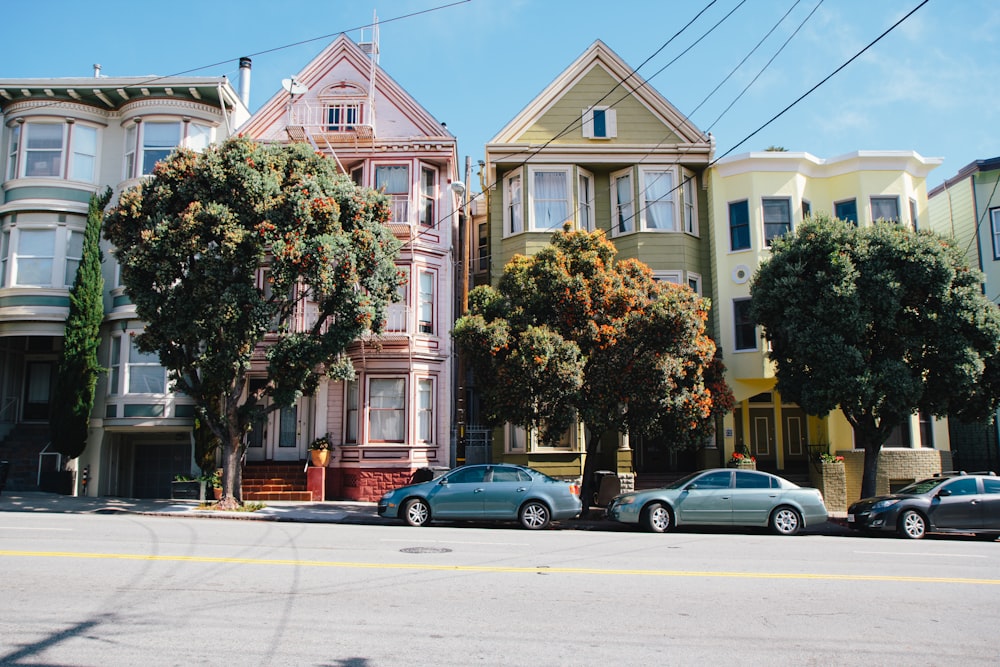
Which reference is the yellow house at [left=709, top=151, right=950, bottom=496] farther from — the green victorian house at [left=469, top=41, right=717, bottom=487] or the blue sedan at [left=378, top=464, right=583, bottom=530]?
the blue sedan at [left=378, top=464, right=583, bottom=530]

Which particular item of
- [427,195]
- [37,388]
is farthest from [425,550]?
[37,388]

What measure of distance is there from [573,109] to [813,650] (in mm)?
21589

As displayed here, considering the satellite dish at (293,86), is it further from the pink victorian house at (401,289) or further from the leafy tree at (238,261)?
the leafy tree at (238,261)

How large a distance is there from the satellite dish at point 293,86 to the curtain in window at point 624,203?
10.5 meters

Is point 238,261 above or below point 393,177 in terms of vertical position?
below

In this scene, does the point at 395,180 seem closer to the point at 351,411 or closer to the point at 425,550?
the point at 351,411

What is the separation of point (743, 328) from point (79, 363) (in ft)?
65.5

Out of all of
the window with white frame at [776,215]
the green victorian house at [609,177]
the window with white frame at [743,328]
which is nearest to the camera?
the window with white frame at [743,328]

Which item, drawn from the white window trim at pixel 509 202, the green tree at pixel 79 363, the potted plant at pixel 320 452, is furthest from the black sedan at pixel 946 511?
the green tree at pixel 79 363

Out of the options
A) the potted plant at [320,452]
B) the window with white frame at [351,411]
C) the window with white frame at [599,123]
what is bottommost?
the potted plant at [320,452]

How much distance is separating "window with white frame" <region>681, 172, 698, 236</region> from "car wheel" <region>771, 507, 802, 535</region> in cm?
1146

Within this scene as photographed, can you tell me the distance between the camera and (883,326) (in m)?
18.7

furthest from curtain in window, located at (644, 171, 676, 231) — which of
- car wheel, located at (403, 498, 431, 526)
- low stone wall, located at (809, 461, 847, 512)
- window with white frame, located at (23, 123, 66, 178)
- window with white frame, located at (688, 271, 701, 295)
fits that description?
window with white frame, located at (23, 123, 66, 178)

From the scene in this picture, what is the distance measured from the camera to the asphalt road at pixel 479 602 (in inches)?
258
